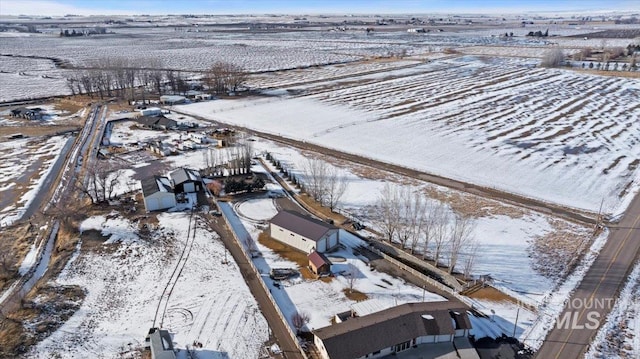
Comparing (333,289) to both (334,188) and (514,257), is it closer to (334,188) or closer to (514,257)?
(514,257)

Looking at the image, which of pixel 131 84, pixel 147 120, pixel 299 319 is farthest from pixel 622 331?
pixel 131 84

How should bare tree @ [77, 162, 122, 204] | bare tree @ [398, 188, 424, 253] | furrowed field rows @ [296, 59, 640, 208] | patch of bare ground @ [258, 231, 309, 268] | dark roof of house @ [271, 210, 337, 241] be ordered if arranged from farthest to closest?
furrowed field rows @ [296, 59, 640, 208] → bare tree @ [77, 162, 122, 204] → bare tree @ [398, 188, 424, 253] → dark roof of house @ [271, 210, 337, 241] → patch of bare ground @ [258, 231, 309, 268]

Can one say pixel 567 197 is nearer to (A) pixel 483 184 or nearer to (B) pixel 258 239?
(A) pixel 483 184

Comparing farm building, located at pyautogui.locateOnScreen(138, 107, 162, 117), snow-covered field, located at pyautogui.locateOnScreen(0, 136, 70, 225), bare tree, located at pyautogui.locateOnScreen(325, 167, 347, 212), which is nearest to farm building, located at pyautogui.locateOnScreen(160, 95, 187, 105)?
farm building, located at pyautogui.locateOnScreen(138, 107, 162, 117)

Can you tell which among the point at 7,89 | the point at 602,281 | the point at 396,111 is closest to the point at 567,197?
the point at 602,281

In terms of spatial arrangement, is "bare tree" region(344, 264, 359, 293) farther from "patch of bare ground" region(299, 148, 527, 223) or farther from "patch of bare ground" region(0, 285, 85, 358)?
"patch of bare ground" region(0, 285, 85, 358)

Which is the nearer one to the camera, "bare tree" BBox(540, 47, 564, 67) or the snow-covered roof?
the snow-covered roof

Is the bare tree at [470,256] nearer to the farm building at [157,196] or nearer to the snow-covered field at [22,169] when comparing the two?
the farm building at [157,196]
